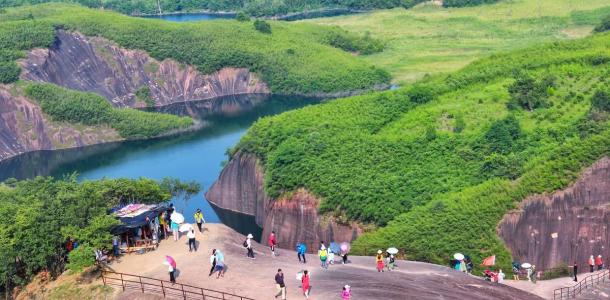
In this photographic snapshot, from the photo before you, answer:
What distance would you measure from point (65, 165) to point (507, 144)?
70.1 metres

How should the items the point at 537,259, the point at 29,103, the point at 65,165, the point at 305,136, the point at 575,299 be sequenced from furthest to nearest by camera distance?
the point at 29,103 → the point at 65,165 → the point at 305,136 → the point at 537,259 → the point at 575,299

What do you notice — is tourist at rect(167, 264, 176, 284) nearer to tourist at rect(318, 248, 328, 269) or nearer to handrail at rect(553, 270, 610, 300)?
tourist at rect(318, 248, 328, 269)

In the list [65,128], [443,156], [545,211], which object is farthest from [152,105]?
[545,211]

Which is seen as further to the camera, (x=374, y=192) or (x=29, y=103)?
(x=29, y=103)

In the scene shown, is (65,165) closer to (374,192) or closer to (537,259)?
(374,192)

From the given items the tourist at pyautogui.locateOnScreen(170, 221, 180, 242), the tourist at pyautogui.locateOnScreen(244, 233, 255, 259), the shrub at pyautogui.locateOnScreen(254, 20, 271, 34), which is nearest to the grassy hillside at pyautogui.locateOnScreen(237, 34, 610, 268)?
the tourist at pyautogui.locateOnScreen(244, 233, 255, 259)

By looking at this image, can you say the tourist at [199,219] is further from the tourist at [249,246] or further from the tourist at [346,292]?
the tourist at [346,292]

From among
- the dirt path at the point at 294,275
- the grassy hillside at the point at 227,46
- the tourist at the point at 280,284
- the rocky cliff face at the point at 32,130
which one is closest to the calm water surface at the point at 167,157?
the rocky cliff face at the point at 32,130

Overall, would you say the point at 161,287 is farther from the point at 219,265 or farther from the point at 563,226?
the point at 563,226

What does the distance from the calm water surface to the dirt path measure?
36125 mm

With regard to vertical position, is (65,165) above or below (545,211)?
below

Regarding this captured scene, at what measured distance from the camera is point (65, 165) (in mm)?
134625

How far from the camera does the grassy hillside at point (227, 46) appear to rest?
17112 centimetres

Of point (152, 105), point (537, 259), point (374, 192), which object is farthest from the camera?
point (152, 105)
